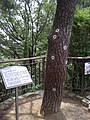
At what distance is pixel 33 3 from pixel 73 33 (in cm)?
469

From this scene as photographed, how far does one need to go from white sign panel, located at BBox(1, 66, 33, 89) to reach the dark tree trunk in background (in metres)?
0.51

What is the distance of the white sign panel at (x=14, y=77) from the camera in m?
2.60

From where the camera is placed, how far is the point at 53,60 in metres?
3.09

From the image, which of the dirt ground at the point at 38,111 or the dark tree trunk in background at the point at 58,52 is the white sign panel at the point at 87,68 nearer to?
the dirt ground at the point at 38,111

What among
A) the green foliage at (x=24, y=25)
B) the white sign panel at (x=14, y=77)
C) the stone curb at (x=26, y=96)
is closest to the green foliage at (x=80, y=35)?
the stone curb at (x=26, y=96)

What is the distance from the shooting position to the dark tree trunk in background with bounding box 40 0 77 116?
2.98 m

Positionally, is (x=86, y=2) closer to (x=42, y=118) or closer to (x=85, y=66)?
(x=85, y=66)

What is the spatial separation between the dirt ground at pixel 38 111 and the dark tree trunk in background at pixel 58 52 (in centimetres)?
22

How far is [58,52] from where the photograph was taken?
308 cm

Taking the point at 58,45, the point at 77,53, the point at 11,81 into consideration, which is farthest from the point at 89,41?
the point at 11,81

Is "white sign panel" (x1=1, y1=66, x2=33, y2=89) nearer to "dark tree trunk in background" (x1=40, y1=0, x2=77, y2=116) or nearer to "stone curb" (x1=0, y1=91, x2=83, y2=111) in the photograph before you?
"dark tree trunk in background" (x1=40, y1=0, x2=77, y2=116)

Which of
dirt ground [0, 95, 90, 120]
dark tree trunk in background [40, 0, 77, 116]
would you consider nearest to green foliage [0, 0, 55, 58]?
dirt ground [0, 95, 90, 120]

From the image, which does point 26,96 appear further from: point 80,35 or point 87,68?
point 80,35

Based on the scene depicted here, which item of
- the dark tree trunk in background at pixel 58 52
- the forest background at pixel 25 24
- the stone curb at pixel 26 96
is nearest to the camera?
the dark tree trunk in background at pixel 58 52
